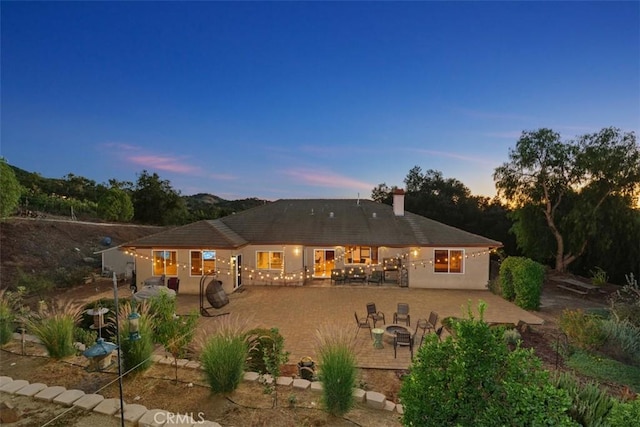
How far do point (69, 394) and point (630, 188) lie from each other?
84.6 ft

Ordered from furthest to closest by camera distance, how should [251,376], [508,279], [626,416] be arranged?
[508,279] → [251,376] → [626,416]

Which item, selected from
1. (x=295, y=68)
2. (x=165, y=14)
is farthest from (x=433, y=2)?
(x=165, y=14)

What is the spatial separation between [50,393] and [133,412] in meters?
1.80

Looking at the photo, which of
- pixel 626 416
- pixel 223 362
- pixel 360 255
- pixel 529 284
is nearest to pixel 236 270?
pixel 360 255

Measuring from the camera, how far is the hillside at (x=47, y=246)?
16891 millimetres

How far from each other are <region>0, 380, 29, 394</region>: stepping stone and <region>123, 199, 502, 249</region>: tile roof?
9152 mm

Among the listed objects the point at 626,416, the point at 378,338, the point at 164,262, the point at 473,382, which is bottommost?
the point at 378,338

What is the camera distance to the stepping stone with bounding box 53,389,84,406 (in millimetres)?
4867

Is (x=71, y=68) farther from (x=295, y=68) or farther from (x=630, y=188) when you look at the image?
(x=630, y=188)

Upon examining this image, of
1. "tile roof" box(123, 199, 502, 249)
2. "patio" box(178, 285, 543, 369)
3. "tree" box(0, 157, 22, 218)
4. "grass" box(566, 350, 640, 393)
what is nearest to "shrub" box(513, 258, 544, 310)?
"patio" box(178, 285, 543, 369)

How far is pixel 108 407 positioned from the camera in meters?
4.72

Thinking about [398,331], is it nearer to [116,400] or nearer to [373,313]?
[373,313]

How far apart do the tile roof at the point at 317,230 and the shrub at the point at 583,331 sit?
683 cm

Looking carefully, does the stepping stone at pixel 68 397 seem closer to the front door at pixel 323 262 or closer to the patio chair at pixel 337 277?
the patio chair at pixel 337 277
